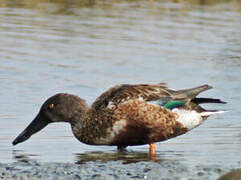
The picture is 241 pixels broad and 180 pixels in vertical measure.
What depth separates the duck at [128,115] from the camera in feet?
28.5

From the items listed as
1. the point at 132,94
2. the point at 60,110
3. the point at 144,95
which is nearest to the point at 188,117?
the point at 144,95

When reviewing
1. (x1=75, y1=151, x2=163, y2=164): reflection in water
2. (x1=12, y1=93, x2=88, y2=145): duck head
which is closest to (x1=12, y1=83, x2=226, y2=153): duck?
(x1=12, y1=93, x2=88, y2=145): duck head

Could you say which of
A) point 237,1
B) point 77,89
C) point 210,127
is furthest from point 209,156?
point 237,1

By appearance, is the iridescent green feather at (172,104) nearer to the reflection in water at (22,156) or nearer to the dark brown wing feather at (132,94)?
the dark brown wing feather at (132,94)

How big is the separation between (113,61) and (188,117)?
5.45m

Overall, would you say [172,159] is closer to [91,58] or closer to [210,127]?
[210,127]

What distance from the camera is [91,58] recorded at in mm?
14609

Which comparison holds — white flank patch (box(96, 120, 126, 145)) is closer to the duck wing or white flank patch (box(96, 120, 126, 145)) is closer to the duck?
the duck

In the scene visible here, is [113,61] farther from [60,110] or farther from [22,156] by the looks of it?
[22,156]

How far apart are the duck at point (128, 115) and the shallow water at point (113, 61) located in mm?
202

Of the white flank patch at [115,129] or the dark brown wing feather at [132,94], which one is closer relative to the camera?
the white flank patch at [115,129]

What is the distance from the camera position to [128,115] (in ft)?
28.5

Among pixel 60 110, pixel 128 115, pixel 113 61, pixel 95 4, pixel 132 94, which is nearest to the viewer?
pixel 128 115

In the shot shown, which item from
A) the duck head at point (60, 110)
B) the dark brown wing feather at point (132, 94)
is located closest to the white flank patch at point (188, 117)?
the dark brown wing feather at point (132, 94)
